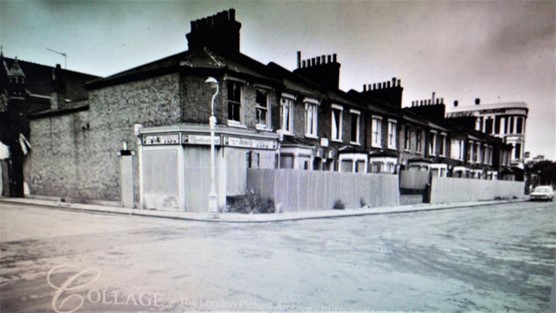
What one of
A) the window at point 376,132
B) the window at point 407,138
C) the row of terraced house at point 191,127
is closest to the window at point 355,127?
the row of terraced house at point 191,127

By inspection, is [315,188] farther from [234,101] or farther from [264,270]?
[264,270]

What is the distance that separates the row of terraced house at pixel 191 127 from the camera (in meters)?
13.4

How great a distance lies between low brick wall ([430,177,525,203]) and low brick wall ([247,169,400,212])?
657 centimetres

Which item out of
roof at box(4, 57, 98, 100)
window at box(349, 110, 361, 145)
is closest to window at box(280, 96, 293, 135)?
window at box(349, 110, 361, 145)

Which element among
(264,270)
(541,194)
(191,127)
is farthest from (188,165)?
(541,194)

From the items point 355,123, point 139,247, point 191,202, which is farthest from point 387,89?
point 139,247

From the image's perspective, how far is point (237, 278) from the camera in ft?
15.1

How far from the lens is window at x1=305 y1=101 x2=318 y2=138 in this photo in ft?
63.1

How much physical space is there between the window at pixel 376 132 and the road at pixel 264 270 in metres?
15.4

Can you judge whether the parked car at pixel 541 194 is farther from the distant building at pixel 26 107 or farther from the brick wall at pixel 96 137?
the distant building at pixel 26 107

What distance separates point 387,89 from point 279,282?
984 inches

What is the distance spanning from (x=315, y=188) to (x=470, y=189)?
59.7ft

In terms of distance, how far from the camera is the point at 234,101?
48.0ft

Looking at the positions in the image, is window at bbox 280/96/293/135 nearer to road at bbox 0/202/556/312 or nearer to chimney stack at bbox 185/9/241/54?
chimney stack at bbox 185/9/241/54
